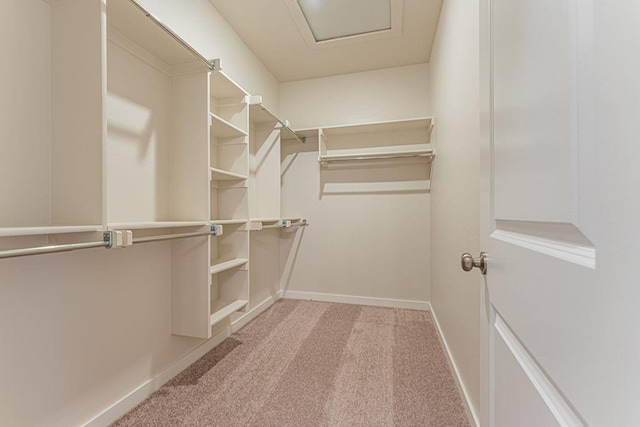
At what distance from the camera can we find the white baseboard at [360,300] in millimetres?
2943

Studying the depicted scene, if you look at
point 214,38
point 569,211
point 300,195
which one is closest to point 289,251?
point 300,195

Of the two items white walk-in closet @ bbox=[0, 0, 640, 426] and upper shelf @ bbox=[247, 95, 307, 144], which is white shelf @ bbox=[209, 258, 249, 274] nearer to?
white walk-in closet @ bbox=[0, 0, 640, 426]

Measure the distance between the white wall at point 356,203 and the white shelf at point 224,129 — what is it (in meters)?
1.25

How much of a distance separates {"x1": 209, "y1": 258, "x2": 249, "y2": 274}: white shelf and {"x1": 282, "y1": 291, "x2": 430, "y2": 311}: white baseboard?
53.2 inches

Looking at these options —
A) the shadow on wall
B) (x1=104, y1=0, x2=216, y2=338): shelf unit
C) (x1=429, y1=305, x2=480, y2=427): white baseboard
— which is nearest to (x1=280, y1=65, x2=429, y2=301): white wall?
the shadow on wall

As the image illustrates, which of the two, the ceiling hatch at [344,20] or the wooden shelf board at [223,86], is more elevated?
the ceiling hatch at [344,20]

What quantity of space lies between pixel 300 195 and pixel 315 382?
2.01 metres

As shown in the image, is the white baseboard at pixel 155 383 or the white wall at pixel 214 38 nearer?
the white baseboard at pixel 155 383

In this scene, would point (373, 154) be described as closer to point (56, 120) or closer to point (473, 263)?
point (473, 263)

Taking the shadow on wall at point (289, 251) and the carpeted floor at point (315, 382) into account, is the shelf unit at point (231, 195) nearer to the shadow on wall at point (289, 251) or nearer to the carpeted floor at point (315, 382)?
the carpeted floor at point (315, 382)

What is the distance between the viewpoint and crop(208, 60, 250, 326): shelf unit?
6.89 ft

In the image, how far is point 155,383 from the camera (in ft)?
Result: 5.25

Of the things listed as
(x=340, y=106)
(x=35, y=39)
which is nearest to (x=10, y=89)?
(x=35, y=39)

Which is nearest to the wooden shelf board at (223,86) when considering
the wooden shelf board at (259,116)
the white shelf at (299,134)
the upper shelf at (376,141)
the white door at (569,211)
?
the wooden shelf board at (259,116)
